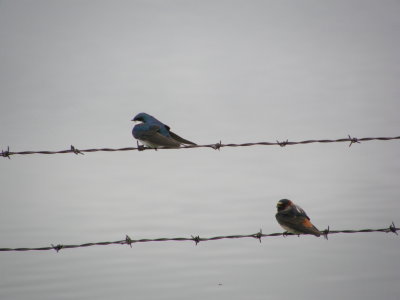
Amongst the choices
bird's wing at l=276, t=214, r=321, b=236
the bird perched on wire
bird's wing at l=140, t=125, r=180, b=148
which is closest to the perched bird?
bird's wing at l=276, t=214, r=321, b=236

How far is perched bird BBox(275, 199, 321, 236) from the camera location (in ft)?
24.5

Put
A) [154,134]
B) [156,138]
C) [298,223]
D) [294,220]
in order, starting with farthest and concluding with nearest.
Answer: [154,134] → [156,138] → [294,220] → [298,223]

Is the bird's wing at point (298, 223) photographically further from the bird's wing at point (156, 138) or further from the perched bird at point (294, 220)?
the bird's wing at point (156, 138)

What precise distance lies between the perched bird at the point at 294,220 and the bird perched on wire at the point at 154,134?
6.43ft

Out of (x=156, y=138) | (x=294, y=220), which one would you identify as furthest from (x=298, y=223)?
(x=156, y=138)

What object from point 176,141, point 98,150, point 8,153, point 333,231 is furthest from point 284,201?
point 8,153

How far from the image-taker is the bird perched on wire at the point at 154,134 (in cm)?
781

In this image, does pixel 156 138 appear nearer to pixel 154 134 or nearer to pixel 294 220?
pixel 154 134

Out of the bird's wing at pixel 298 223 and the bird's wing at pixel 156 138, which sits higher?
the bird's wing at pixel 156 138

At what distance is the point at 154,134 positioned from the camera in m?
7.99

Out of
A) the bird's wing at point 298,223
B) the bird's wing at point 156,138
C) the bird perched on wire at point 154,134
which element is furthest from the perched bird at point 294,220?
the bird's wing at point 156,138

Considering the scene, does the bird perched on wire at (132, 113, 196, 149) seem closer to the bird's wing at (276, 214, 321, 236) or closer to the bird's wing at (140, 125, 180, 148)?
the bird's wing at (140, 125, 180, 148)

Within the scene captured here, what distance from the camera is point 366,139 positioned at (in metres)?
5.33

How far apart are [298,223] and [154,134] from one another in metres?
2.73
